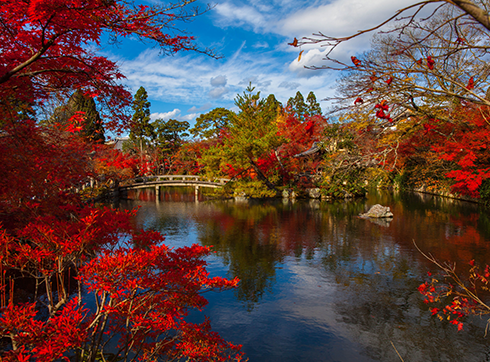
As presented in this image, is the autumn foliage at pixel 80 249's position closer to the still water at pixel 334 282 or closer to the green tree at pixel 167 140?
the still water at pixel 334 282

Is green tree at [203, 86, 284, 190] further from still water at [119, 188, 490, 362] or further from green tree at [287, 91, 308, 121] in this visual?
green tree at [287, 91, 308, 121]

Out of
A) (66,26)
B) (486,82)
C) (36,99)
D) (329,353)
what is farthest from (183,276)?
(486,82)

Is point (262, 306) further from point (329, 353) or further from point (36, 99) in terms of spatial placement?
point (36, 99)

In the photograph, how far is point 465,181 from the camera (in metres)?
16.8

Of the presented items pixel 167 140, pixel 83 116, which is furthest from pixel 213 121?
pixel 83 116

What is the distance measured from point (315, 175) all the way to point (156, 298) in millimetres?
21330

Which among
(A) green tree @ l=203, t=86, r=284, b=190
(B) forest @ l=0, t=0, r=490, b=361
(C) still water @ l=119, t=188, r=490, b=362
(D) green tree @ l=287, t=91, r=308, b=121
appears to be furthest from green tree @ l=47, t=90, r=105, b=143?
(D) green tree @ l=287, t=91, r=308, b=121

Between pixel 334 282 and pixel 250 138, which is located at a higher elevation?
pixel 250 138

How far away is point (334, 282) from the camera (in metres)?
7.72

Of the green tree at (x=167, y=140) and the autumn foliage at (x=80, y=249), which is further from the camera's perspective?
the green tree at (x=167, y=140)

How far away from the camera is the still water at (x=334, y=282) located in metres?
5.14

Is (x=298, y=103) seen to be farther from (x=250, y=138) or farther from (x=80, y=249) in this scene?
(x=80, y=249)

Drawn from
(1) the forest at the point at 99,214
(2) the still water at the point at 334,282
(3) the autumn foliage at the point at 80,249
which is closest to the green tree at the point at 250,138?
(2) the still water at the point at 334,282

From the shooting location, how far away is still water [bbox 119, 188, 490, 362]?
5.14 m
